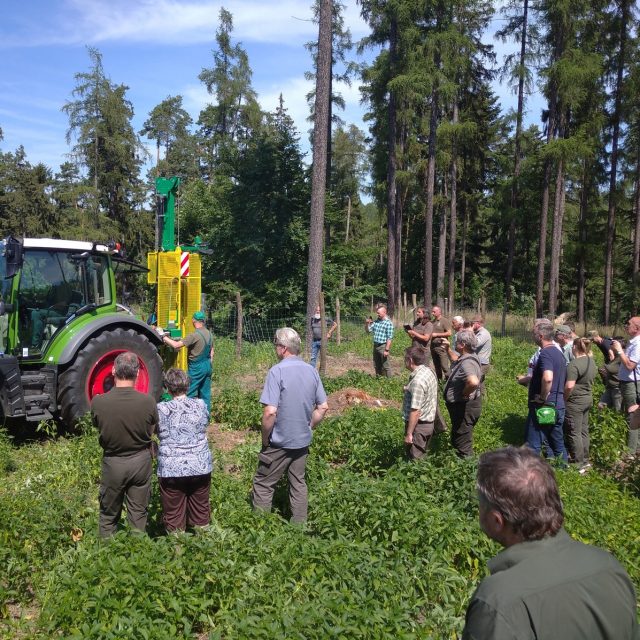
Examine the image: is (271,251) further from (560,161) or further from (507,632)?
(507,632)

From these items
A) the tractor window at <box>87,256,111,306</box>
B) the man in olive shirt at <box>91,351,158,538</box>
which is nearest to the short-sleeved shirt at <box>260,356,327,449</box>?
the man in olive shirt at <box>91,351,158,538</box>

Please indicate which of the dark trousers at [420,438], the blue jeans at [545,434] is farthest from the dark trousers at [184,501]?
the blue jeans at [545,434]

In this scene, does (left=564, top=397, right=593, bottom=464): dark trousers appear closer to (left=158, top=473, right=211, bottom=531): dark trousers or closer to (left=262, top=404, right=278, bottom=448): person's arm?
(left=262, top=404, right=278, bottom=448): person's arm

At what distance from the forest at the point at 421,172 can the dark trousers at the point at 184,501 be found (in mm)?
11681

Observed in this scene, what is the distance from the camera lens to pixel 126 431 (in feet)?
13.8

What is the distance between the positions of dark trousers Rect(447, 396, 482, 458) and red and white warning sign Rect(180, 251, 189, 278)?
5.01 meters

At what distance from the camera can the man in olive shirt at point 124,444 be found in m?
4.21

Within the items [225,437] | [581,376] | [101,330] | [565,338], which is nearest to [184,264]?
[101,330]

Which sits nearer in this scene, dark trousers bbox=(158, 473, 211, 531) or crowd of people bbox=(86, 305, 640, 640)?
crowd of people bbox=(86, 305, 640, 640)

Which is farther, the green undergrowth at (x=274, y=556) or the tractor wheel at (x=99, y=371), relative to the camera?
the tractor wheel at (x=99, y=371)

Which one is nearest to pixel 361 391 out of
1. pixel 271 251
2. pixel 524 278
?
pixel 271 251

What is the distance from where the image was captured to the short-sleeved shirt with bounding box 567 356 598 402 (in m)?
7.05

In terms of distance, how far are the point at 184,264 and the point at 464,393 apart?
17.1 feet

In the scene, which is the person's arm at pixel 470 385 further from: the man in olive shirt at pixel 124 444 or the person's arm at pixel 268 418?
the man in olive shirt at pixel 124 444
